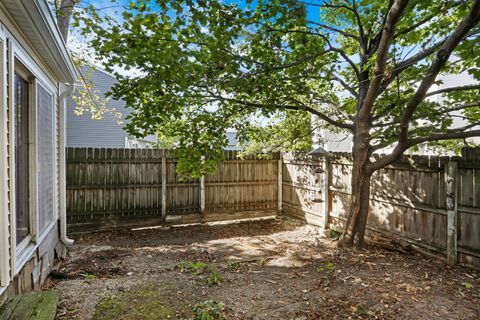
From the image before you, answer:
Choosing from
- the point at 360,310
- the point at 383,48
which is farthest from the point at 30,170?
Answer: the point at 383,48

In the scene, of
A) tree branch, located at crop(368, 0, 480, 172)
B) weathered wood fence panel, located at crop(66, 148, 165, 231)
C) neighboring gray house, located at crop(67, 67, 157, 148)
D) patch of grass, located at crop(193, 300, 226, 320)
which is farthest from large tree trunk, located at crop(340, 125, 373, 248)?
neighboring gray house, located at crop(67, 67, 157, 148)

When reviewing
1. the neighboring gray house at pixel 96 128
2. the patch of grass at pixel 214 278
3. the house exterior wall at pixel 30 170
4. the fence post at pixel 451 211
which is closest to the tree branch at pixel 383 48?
the fence post at pixel 451 211

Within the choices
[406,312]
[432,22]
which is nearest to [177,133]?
[406,312]

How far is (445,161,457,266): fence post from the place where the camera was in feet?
14.4

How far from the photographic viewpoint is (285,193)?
28.4ft

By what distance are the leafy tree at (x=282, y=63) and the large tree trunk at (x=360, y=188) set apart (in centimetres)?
2

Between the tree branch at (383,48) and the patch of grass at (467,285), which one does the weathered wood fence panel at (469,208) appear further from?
the tree branch at (383,48)

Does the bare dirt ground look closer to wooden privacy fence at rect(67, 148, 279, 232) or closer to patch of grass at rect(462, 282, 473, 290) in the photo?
patch of grass at rect(462, 282, 473, 290)

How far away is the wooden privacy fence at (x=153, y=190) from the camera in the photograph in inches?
263

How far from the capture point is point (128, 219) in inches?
280

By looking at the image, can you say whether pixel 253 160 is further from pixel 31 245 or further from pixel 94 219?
pixel 31 245

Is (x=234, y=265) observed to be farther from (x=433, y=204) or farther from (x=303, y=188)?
(x=303, y=188)

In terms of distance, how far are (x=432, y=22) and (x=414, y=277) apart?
4003 mm

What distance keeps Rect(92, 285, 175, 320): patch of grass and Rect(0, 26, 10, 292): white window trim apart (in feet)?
3.07
